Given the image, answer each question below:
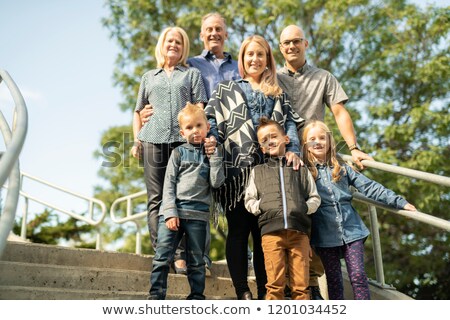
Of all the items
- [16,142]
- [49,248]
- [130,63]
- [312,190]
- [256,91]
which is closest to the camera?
[16,142]

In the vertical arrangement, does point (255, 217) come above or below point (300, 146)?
below

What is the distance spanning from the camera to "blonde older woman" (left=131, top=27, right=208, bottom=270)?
448 cm

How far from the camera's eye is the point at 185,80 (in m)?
4.64

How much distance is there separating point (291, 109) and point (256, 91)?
30cm

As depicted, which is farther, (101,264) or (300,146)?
(101,264)

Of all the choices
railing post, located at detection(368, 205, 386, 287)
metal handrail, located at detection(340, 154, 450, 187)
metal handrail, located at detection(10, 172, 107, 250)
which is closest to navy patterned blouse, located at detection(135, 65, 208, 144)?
metal handrail, located at detection(340, 154, 450, 187)

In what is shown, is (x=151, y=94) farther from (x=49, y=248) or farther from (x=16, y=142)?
(x=16, y=142)

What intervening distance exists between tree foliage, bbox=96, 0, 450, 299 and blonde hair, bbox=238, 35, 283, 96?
258 inches

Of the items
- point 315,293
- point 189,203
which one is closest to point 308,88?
point 189,203

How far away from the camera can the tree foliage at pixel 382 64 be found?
11297 millimetres

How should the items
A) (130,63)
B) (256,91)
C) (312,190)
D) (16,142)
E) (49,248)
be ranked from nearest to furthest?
(16,142) → (312,190) → (256,91) → (49,248) → (130,63)

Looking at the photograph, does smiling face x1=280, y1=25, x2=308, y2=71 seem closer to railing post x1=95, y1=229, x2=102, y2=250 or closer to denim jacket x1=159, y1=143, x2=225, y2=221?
denim jacket x1=159, y1=143, x2=225, y2=221

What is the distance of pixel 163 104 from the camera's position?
460cm
